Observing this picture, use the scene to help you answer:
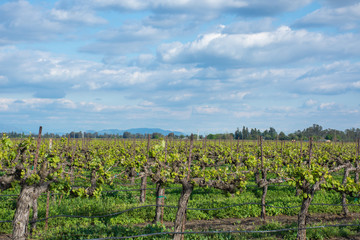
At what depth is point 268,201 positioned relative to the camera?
16.2m

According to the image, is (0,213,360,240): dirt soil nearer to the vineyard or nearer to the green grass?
the vineyard

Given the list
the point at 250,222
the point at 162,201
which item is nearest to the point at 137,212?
the point at 162,201

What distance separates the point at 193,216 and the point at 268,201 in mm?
4559

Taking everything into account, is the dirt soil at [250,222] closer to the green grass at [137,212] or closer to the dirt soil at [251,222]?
the dirt soil at [251,222]

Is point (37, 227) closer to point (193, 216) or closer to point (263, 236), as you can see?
point (193, 216)

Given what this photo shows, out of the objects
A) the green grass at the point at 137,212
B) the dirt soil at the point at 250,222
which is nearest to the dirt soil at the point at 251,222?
the dirt soil at the point at 250,222

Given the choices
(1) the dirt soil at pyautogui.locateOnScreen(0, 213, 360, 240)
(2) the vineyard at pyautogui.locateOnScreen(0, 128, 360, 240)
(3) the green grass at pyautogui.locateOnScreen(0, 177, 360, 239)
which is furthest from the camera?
(1) the dirt soil at pyautogui.locateOnScreen(0, 213, 360, 240)

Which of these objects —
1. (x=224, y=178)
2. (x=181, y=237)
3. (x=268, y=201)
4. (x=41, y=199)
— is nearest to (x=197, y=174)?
(x=224, y=178)

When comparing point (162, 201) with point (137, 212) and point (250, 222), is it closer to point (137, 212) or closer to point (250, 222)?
point (137, 212)

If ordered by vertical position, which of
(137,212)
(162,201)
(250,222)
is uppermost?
(162,201)

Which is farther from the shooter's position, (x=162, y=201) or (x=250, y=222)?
(x=250, y=222)

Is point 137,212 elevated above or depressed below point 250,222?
above

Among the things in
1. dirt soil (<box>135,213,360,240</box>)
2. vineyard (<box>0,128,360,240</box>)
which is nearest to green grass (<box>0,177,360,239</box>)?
vineyard (<box>0,128,360,240</box>)

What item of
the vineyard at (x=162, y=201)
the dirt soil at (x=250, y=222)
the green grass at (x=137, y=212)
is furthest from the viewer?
the dirt soil at (x=250, y=222)
